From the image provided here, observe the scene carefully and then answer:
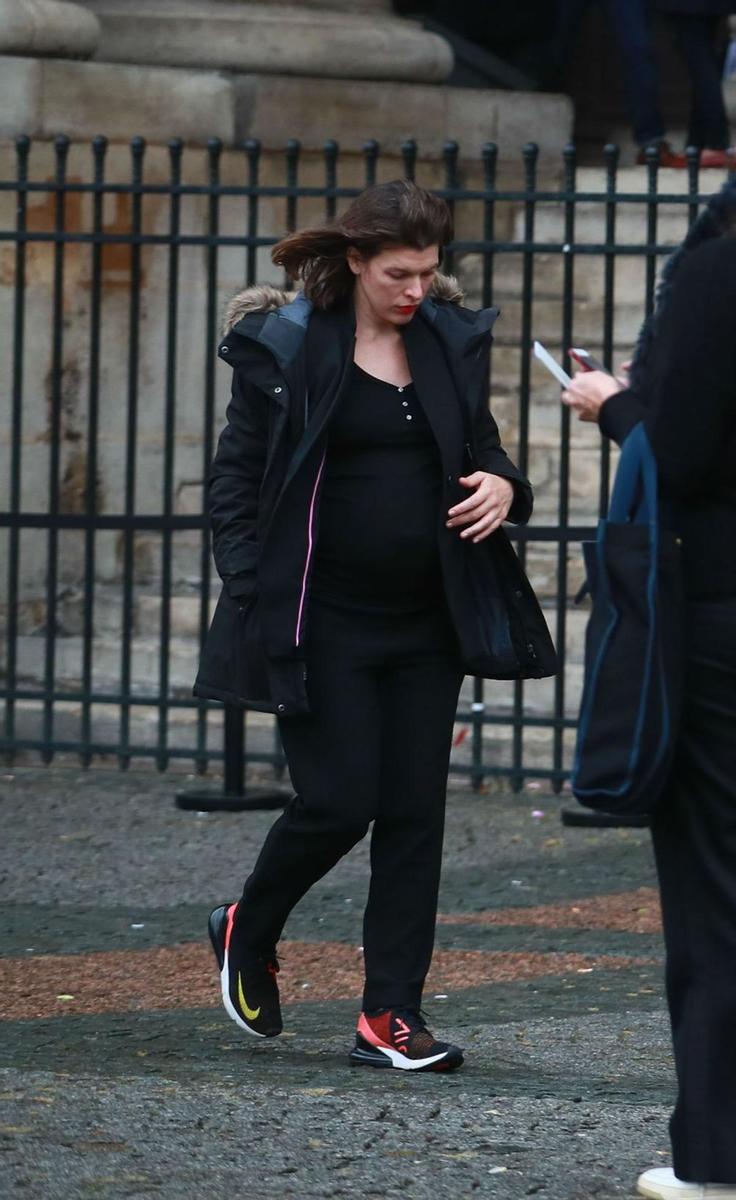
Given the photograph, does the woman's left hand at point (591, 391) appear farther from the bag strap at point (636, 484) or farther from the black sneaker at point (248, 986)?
the black sneaker at point (248, 986)

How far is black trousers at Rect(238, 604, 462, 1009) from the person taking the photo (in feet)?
15.3

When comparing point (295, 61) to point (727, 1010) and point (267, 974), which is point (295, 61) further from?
point (727, 1010)

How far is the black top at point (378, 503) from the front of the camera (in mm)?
4621

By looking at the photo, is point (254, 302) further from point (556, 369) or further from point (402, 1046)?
point (402, 1046)

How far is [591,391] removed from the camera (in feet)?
12.1

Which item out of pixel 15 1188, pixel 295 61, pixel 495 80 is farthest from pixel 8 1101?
pixel 495 80

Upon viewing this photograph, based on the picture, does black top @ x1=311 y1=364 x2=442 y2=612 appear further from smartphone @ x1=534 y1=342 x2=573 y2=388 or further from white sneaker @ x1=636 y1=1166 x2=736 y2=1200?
white sneaker @ x1=636 y1=1166 x2=736 y2=1200

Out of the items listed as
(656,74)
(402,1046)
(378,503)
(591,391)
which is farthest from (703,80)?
(591,391)

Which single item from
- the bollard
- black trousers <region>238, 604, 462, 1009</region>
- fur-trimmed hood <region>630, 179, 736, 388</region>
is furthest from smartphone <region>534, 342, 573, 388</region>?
the bollard

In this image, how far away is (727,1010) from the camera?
3652 mm

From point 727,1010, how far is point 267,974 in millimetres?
1478

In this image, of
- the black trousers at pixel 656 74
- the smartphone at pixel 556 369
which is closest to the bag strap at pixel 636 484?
the smartphone at pixel 556 369

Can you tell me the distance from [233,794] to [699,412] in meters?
4.73

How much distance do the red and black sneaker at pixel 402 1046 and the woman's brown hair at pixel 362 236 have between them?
4.60 feet
